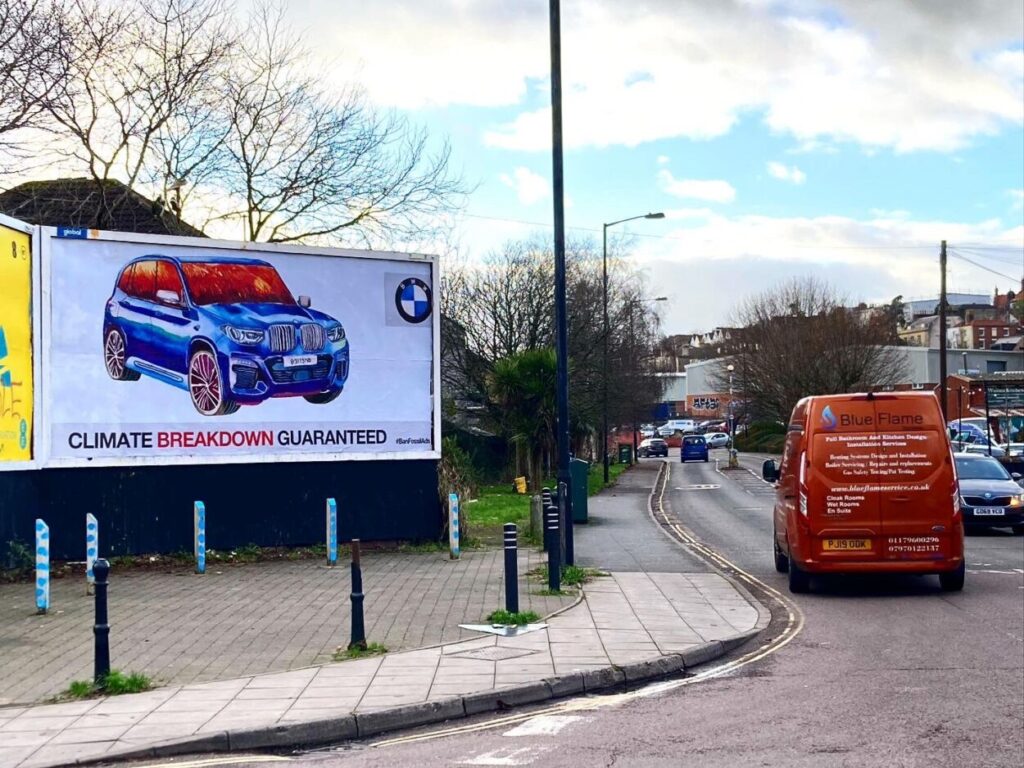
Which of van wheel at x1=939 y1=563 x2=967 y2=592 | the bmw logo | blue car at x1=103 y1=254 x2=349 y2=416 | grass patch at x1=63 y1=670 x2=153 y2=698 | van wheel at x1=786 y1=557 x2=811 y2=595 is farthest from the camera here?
the bmw logo

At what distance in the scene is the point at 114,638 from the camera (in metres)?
10.4

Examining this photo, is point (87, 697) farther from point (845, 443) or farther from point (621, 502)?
point (621, 502)

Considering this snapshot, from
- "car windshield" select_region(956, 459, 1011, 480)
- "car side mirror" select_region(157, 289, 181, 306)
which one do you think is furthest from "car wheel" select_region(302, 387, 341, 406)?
"car windshield" select_region(956, 459, 1011, 480)

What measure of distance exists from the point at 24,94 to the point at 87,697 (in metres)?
10.9

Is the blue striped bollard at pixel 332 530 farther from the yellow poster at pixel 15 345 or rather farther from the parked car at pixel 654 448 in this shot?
the parked car at pixel 654 448

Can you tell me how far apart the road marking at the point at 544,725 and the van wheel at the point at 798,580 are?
6.62 m

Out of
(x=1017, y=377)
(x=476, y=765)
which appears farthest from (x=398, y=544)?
(x=1017, y=377)

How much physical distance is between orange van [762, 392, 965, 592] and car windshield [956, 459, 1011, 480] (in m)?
9.91

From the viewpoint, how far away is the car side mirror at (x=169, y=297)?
16.0 meters

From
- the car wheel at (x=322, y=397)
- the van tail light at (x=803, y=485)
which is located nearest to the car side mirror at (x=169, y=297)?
the car wheel at (x=322, y=397)

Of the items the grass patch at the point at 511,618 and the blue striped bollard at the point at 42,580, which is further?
the blue striped bollard at the point at 42,580

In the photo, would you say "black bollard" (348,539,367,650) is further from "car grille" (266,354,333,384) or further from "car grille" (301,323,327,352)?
"car grille" (301,323,327,352)

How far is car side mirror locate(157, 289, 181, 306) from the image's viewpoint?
16047 millimetres

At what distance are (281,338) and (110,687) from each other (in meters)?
9.10
